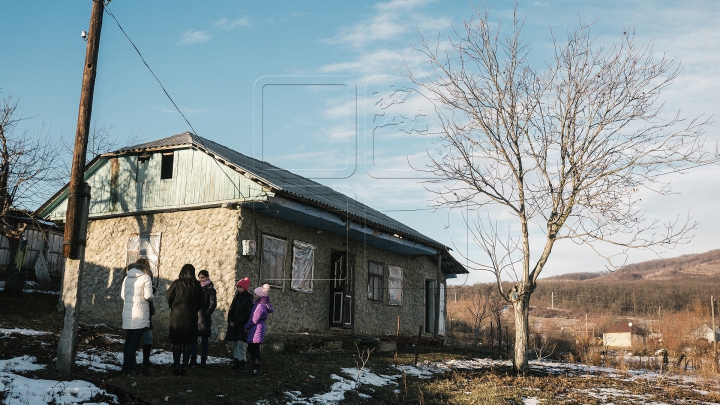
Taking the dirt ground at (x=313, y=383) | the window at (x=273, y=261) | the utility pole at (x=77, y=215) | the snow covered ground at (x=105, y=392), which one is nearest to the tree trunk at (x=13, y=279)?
the dirt ground at (x=313, y=383)

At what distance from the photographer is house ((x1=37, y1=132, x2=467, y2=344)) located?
43.5 feet

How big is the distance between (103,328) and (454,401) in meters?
8.21

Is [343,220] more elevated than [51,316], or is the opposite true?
[343,220]

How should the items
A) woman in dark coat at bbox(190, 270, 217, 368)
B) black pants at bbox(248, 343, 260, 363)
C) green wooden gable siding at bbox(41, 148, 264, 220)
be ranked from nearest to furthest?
woman in dark coat at bbox(190, 270, 217, 368), black pants at bbox(248, 343, 260, 363), green wooden gable siding at bbox(41, 148, 264, 220)

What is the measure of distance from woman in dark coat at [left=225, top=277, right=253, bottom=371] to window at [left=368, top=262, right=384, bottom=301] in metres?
8.05

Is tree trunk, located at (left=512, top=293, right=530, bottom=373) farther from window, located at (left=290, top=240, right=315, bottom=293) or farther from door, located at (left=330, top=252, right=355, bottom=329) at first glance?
window, located at (left=290, top=240, right=315, bottom=293)

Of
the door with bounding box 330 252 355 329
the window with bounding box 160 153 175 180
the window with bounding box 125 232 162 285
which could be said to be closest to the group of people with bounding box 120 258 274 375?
the window with bounding box 125 232 162 285

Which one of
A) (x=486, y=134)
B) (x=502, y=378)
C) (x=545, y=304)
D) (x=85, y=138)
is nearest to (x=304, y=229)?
(x=486, y=134)

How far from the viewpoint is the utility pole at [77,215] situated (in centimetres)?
830

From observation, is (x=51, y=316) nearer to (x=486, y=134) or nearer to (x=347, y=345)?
(x=347, y=345)

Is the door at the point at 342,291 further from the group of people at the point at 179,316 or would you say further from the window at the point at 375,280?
the group of people at the point at 179,316

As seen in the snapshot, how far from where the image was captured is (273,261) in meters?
14.1

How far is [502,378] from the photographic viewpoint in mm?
12039

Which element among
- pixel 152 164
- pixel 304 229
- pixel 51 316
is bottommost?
pixel 51 316
